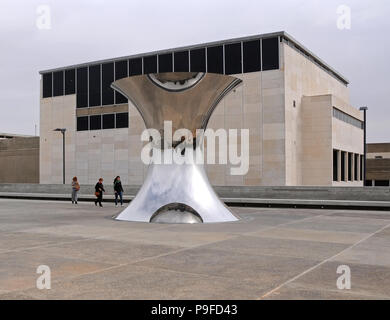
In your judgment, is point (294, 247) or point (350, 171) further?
point (350, 171)

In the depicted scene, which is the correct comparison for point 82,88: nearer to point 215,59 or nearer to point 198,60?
point 198,60

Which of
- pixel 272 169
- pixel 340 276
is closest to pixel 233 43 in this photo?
pixel 272 169

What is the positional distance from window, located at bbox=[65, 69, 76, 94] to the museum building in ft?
0.34

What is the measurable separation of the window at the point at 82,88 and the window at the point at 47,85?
4.46 meters

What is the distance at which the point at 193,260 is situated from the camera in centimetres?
737

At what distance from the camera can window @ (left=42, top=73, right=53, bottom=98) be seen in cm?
4969

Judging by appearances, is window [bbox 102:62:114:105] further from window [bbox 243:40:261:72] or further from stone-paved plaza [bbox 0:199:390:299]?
stone-paved plaza [bbox 0:199:390:299]

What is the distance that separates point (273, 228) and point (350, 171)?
3933cm

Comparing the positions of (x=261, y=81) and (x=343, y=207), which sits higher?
(x=261, y=81)

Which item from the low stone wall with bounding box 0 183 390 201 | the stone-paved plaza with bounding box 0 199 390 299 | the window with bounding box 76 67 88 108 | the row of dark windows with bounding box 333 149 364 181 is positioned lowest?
the stone-paved plaza with bounding box 0 199 390 299

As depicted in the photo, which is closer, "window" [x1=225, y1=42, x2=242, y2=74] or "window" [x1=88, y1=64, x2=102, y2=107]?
"window" [x1=225, y1=42, x2=242, y2=74]

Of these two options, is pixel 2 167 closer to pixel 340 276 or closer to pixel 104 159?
pixel 104 159

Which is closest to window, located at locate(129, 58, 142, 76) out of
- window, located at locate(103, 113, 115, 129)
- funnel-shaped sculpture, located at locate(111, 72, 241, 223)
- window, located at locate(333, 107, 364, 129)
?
A: window, located at locate(103, 113, 115, 129)

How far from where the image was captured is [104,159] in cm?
4569
